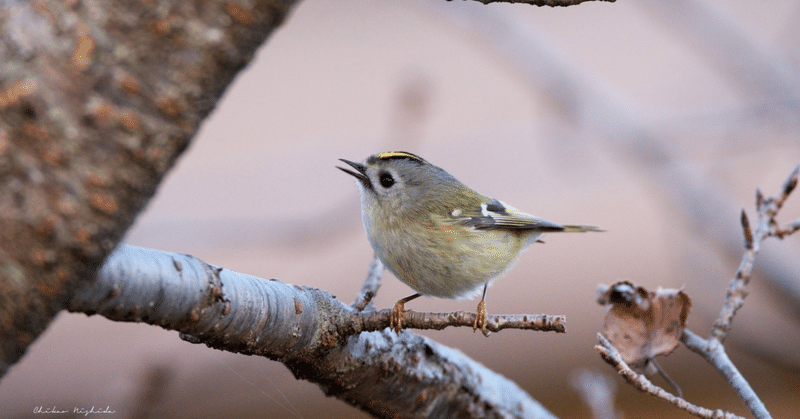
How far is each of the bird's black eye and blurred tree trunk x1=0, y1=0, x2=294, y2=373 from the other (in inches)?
33.7

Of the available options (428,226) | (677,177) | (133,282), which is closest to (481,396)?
(428,226)

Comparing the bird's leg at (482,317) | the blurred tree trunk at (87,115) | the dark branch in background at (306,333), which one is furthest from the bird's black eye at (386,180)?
the blurred tree trunk at (87,115)

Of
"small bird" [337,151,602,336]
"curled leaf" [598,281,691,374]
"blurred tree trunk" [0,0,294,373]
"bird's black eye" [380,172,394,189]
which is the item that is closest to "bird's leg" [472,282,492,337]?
"small bird" [337,151,602,336]

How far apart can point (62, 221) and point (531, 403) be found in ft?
2.70

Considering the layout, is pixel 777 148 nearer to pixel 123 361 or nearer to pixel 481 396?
pixel 481 396

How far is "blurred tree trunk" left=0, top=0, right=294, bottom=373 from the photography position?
1.22ft

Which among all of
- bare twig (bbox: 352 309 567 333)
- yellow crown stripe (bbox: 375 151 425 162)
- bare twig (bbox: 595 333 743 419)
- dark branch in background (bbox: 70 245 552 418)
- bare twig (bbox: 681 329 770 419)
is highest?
yellow crown stripe (bbox: 375 151 425 162)

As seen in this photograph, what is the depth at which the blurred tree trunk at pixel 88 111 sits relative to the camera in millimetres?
371

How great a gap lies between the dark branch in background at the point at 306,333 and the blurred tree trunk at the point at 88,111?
10cm

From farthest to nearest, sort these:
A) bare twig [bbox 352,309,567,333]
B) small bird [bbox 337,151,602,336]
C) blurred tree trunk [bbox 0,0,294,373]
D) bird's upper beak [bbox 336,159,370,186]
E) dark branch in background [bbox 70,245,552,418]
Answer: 1. bird's upper beak [bbox 336,159,370,186]
2. small bird [bbox 337,151,602,336]
3. bare twig [bbox 352,309,567,333]
4. dark branch in background [bbox 70,245,552,418]
5. blurred tree trunk [bbox 0,0,294,373]

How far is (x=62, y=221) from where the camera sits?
15.4 inches

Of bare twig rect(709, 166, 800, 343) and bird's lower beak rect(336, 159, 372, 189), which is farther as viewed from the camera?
bird's lower beak rect(336, 159, 372, 189)

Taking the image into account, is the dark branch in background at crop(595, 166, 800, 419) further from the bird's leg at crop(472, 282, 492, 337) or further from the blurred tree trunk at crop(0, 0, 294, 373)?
the blurred tree trunk at crop(0, 0, 294, 373)

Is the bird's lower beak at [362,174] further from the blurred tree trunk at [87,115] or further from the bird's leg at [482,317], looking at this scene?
the blurred tree trunk at [87,115]
